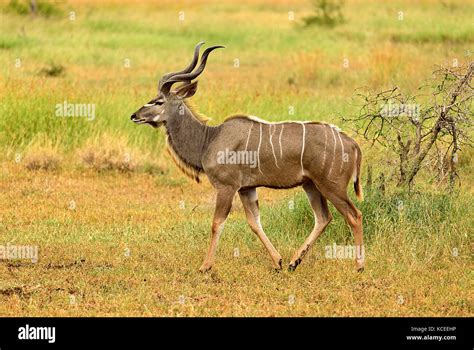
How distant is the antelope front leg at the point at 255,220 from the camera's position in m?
8.67

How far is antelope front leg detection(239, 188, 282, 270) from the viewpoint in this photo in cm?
867

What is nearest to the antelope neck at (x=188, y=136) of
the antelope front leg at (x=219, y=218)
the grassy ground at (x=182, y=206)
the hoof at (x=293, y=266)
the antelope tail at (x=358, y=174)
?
the antelope front leg at (x=219, y=218)

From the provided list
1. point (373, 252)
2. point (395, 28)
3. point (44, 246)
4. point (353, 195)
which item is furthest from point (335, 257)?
point (395, 28)

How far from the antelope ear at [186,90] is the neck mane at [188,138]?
0.11 metres
